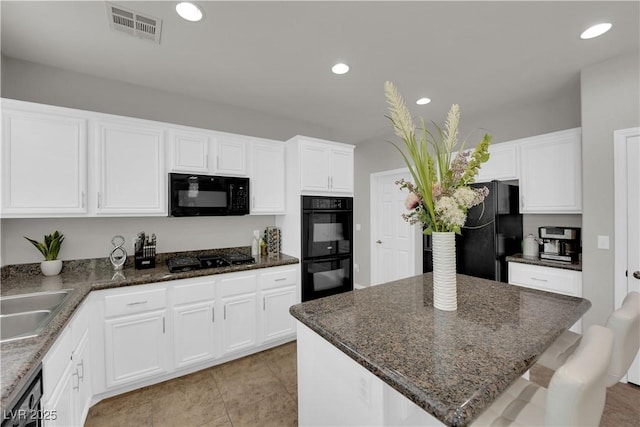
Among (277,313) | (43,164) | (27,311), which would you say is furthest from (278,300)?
(43,164)

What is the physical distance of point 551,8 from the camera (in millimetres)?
1763

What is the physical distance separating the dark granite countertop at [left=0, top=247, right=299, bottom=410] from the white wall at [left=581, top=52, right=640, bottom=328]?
2.73 m

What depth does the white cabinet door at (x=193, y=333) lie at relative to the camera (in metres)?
2.34

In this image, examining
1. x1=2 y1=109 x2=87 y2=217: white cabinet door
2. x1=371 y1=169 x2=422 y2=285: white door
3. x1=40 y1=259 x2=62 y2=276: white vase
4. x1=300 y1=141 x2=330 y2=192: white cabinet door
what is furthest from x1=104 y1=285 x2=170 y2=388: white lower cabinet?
x1=371 y1=169 x2=422 y2=285: white door

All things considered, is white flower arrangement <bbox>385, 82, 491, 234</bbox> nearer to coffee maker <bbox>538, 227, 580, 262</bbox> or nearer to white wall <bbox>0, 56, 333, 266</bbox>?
coffee maker <bbox>538, 227, 580, 262</bbox>

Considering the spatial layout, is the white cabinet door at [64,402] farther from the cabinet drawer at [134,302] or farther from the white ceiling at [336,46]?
the white ceiling at [336,46]

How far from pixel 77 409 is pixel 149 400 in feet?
1.91

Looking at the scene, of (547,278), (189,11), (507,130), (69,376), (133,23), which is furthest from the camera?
(507,130)

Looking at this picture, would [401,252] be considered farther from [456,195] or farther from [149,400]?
[149,400]

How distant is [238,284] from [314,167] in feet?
4.81

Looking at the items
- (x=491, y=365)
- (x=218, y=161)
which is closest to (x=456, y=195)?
(x=491, y=365)

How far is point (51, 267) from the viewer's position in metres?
2.29

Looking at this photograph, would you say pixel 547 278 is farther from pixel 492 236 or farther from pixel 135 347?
pixel 135 347

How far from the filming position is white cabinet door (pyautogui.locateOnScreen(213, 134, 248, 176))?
2.81 metres
